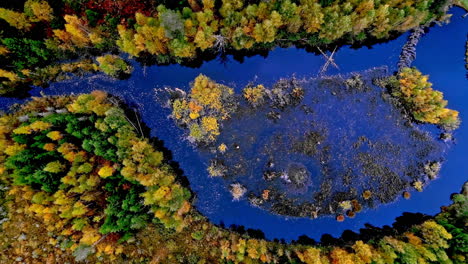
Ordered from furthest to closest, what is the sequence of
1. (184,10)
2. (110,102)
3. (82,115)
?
(110,102), (82,115), (184,10)

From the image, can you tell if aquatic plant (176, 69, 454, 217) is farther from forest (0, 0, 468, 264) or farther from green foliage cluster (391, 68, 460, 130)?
green foliage cluster (391, 68, 460, 130)

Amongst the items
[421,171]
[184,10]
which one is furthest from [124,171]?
[421,171]

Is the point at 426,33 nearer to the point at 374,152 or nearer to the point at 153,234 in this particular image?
the point at 374,152

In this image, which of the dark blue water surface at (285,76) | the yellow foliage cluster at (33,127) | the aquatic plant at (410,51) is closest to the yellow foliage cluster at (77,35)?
the dark blue water surface at (285,76)

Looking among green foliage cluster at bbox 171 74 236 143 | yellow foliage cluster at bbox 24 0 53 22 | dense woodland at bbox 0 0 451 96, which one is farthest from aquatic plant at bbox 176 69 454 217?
yellow foliage cluster at bbox 24 0 53 22

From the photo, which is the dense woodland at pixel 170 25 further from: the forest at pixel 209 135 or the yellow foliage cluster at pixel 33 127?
the yellow foliage cluster at pixel 33 127

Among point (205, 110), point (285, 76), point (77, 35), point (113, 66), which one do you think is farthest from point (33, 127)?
point (285, 76)

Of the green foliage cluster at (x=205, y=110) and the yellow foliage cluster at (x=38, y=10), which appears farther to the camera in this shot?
the green foliage cluster at (x=205, y=110)
